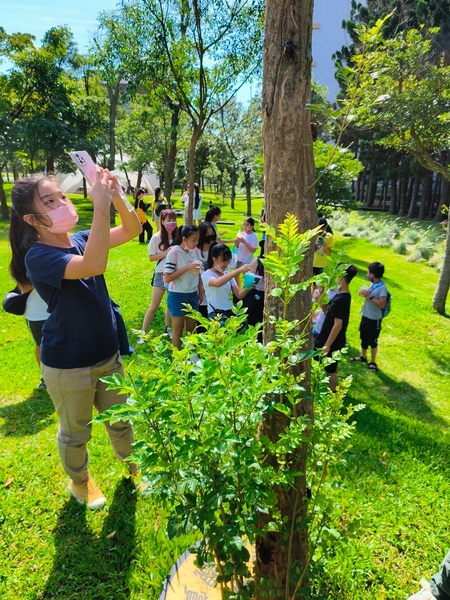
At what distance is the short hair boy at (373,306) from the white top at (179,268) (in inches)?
88.5

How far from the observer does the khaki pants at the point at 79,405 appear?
2.31 meters

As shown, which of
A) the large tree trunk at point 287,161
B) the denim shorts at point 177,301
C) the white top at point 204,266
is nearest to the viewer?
the large tree trunk at point 287,161

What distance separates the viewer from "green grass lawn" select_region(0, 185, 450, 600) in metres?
2.24

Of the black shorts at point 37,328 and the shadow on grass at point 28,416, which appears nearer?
the black shorts at point 37,328

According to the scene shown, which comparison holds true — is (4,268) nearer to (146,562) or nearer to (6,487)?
(6,487)

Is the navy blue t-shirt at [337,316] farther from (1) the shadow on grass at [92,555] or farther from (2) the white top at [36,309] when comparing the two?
(2) the white top at [36,309]

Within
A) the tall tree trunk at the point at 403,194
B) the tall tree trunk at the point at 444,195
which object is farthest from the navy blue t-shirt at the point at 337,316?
the tall tree trunk at the point at 403,194

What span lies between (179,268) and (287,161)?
2.97 metres

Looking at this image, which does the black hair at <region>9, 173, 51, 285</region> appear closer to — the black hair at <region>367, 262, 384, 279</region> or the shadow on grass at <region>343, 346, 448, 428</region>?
the shadow on grass at <region>343, 346, 448, 428</region>

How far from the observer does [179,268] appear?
441cm

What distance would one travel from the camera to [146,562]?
2328 millimetres

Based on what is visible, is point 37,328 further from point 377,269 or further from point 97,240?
point 377,269

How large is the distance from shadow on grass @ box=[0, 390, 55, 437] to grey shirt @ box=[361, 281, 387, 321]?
159 inches

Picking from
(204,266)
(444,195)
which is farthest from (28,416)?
(444,195)
